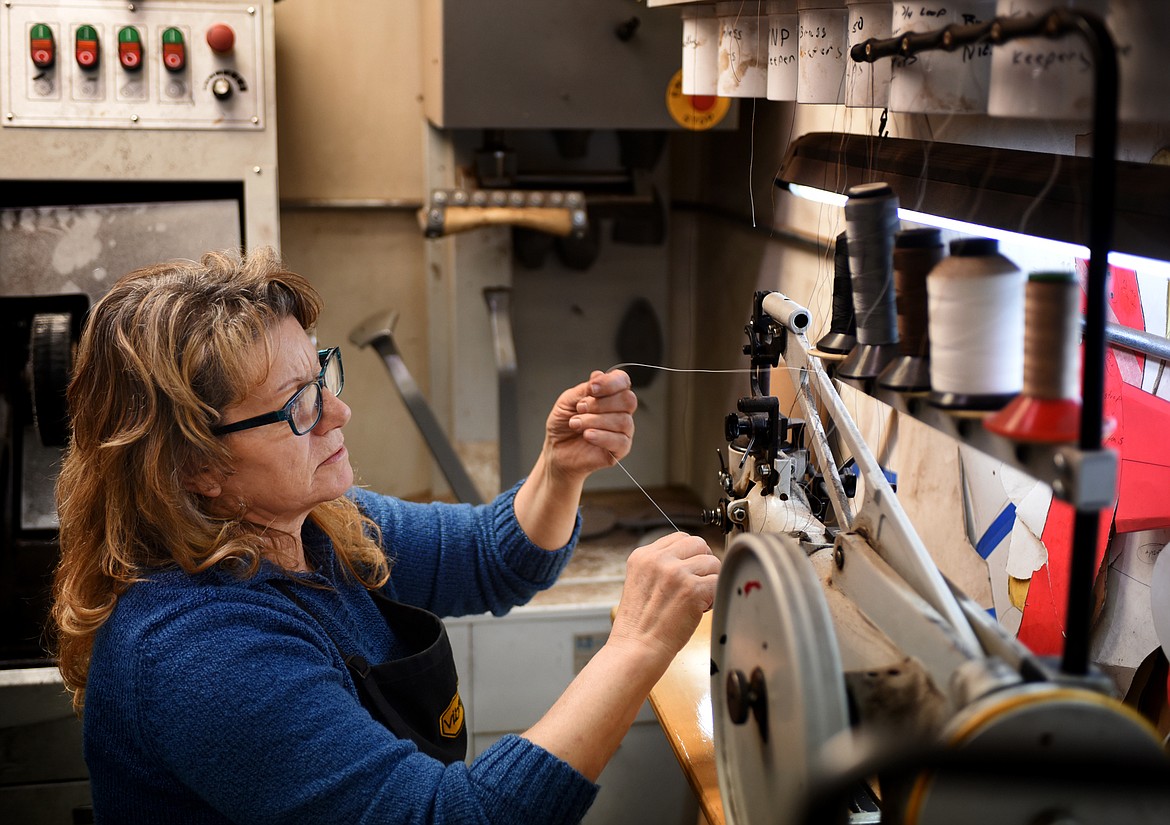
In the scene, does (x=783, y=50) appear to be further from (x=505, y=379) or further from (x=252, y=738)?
(x=505, y=379)

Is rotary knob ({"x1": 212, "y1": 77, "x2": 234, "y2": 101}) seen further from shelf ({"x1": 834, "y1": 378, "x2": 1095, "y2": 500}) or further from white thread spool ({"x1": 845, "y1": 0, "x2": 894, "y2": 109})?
shelf ({"x1": 834, "y1": 378, "x2": 1095, "y2": 500})

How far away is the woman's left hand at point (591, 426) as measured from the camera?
160 centimetres

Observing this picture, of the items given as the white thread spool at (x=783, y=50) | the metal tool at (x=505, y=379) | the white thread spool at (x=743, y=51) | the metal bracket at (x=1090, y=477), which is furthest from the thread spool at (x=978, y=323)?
the metal tool at (x=505, y=379)

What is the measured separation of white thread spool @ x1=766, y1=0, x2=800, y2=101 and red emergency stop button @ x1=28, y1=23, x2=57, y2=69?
142 centimetres

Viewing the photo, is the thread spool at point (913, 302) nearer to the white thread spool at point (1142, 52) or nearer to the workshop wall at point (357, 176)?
the white thread spool at point (1142, 52)

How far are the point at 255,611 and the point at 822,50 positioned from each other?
919 mm

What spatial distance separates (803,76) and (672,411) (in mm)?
1766

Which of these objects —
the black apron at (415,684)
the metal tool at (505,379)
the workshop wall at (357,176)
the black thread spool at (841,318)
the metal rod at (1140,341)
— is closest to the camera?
the black thread spool at (841,318)

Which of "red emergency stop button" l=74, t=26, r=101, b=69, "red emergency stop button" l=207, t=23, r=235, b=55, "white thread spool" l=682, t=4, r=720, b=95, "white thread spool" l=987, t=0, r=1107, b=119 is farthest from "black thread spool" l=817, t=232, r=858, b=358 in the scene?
"red emergency stop button" l=74, t=26, r=101, b=69

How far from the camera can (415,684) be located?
4.66 feet

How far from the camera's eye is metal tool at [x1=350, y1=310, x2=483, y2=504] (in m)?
2.42

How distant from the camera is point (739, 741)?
41.9 inches

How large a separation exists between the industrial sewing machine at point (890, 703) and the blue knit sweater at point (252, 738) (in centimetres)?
26

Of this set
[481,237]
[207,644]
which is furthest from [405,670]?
[481,237]
